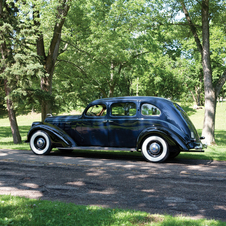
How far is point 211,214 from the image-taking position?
12.6ft

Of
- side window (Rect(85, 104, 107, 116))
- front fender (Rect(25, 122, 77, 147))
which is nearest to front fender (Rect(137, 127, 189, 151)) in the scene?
side window (Rect(85, 104, 107, 116))

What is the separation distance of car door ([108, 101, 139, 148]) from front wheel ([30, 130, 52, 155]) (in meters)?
2.19

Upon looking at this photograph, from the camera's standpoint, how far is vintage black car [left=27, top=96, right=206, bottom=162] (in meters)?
7.42

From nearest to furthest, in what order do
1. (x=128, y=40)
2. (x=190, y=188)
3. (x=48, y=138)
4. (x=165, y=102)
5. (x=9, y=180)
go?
(x=190, y=188) < (x=9, y=180) < (x=165, y=102) < (x=48, y=138) < (x=128, y=40)

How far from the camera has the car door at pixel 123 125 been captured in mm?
7910

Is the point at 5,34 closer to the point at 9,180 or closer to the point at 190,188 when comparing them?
the point at 9,180

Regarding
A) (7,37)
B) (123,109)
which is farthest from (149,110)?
(7,37)

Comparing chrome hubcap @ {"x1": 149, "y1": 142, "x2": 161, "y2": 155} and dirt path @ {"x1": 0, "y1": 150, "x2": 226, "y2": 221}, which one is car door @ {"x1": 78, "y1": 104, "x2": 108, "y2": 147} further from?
Answer: chrome hubcap @ {"x1": 149, "y1": 142, "x2": 161, "y2": 155}

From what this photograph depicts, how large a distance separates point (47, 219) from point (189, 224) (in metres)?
1.84

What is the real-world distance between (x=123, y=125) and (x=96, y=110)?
1193 mm

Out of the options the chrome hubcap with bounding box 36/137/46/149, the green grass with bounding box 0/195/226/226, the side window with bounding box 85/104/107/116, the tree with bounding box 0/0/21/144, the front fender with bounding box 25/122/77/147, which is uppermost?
the tree with bounding box 0/0/21/144

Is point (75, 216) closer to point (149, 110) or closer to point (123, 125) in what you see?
point (123, 125)

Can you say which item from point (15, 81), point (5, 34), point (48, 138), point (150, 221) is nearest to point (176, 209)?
point (150, 221)

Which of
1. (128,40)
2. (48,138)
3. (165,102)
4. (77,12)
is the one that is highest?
(77,12)
